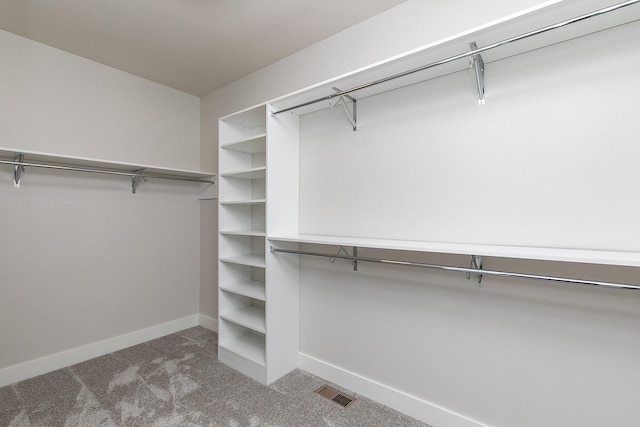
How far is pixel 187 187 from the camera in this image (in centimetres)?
343

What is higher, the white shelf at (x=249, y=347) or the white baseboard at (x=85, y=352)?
the white shelf at (x=249, y=347)

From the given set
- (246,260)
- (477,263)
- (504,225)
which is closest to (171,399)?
(246,260)

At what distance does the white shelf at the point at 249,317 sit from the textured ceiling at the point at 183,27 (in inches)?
90.0

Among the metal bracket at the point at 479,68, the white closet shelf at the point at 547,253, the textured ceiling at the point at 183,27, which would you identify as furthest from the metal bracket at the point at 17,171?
the metal bracket at the point at 479,68

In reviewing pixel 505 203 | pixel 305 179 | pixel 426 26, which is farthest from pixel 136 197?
pixel 505 203

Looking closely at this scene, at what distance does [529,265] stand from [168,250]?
3226mm

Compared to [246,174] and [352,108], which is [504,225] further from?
[246,174]

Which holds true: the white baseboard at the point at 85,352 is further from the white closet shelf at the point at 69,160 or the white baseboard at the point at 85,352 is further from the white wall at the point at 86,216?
the white closet shelf at the point at 69,160

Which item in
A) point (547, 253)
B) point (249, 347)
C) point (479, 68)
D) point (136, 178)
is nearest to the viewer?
point (547, 253)

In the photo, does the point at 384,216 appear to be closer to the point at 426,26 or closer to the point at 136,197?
the point at 426,26

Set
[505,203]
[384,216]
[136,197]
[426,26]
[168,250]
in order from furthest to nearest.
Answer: [168,250] → [136,197] → [384,216] → [426,26] → [505,203]

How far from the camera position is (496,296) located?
5.39 feet

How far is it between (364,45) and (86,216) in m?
2.77

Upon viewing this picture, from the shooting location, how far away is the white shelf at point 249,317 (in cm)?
236
